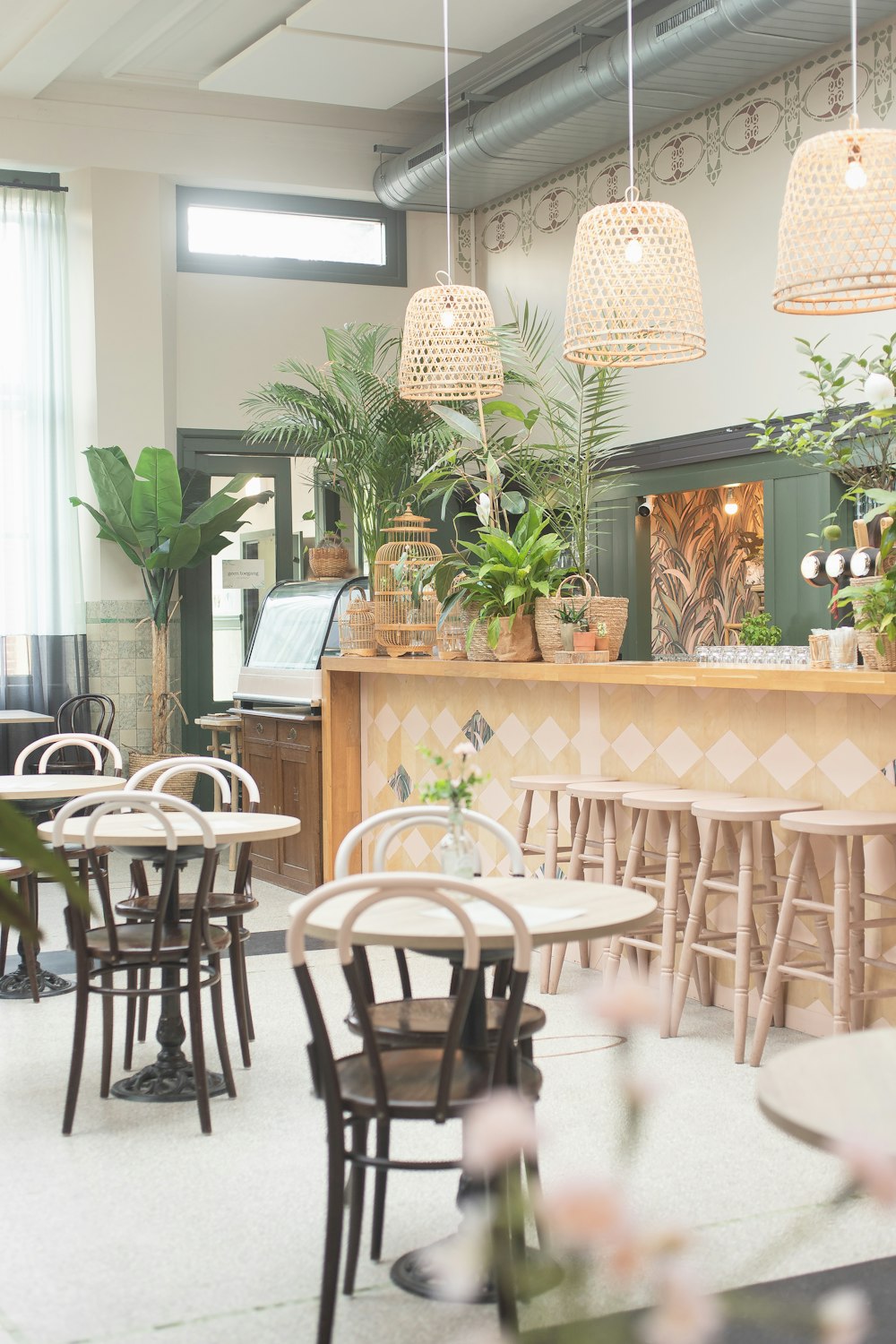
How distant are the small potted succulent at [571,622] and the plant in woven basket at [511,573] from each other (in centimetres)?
12

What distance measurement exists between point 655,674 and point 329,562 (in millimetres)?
3363

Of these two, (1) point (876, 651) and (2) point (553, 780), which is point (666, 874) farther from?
(1) point (876, 651)

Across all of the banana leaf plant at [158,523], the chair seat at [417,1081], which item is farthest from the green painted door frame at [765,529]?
the chair seat at [417,1081]

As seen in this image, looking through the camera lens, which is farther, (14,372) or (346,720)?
(14,372)

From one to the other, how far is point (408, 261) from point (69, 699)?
4.05 meters

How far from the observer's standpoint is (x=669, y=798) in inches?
182

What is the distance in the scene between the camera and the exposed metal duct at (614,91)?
21.2 ft

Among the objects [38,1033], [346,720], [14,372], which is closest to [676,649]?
[346,720]

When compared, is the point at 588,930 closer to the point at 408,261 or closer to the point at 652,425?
the point at 652,425

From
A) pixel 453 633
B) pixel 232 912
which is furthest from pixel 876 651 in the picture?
pixel 453 633

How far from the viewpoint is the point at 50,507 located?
9.20 metres

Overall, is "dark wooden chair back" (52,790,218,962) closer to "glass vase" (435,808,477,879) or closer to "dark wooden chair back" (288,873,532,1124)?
"glass vase" (435,808,477,879)

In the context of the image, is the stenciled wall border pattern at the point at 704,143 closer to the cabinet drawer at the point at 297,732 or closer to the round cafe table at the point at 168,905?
the cabinet drawer at the point at 297,732

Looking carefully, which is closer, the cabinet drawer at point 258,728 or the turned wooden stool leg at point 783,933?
the turned wooden stool leg at point 783,933
